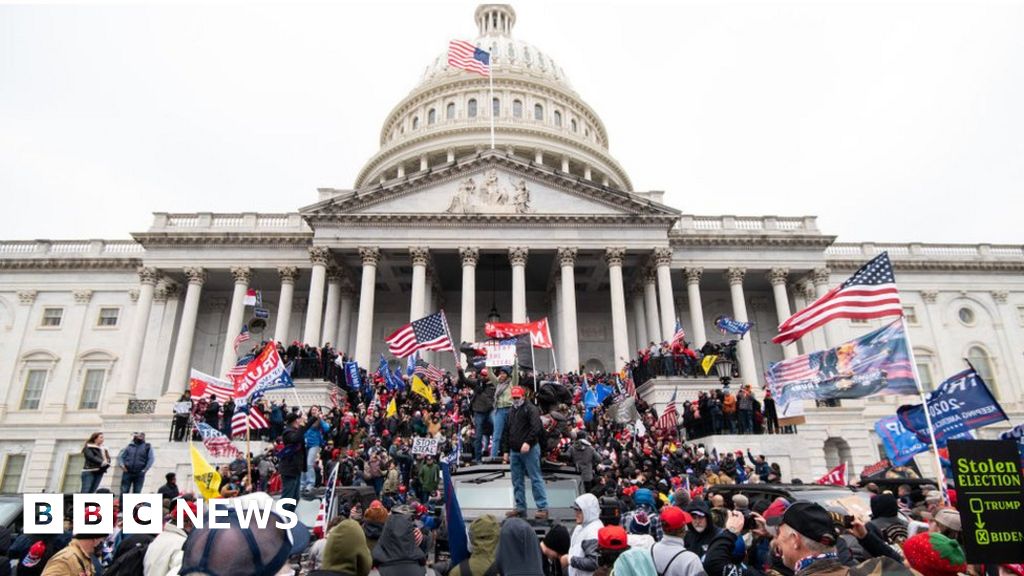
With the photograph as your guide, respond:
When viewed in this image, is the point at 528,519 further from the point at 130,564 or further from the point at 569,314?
the point at 569,314

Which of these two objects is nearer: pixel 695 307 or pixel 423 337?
pixel 423 337

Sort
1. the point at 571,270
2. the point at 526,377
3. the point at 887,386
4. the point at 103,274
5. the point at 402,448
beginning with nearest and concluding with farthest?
the point at 887,386
the point at 402,448
the point at 526,377
the point at 571,270
the point at 103,274

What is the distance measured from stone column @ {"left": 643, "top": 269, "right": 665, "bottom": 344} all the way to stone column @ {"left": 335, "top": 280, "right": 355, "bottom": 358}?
60.9ft

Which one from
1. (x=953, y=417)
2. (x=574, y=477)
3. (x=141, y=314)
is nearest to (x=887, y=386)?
(x=953, y=417)

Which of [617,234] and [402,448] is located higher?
[617,234]

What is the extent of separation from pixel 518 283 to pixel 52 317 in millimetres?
31450

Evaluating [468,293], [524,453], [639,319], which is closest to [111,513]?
[524,453]

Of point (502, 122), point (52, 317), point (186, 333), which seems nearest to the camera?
point (186, 333)

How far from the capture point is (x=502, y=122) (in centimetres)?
5628

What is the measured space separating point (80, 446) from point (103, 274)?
1137 centimetres

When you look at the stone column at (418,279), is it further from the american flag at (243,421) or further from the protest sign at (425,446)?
the protest sign at (425,446)

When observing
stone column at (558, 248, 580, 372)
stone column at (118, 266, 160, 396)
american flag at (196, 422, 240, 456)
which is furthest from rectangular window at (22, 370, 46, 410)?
stone column at (558, 248, 580, 372)

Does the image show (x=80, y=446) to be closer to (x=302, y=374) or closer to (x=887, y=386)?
(x=302, y=374)

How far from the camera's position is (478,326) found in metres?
42.3
